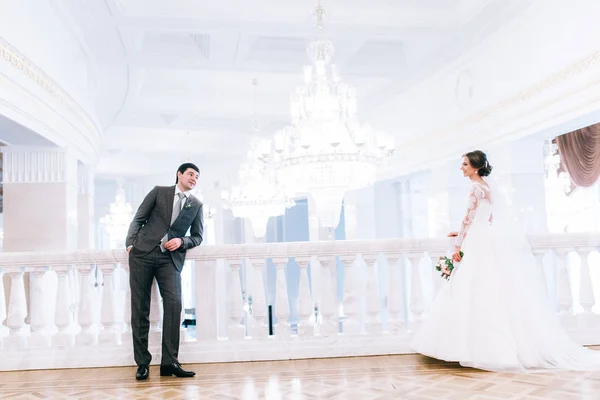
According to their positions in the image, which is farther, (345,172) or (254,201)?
(254,201)

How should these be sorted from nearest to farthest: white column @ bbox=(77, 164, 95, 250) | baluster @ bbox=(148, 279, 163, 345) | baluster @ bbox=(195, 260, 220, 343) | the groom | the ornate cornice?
the groom, baluster @ bbox=(148, 279, 163, 345), baluster @ bbox=(195, 260, 220, 343), the ornate cornice, white column @ bbox=(77, 164, 95, 250)

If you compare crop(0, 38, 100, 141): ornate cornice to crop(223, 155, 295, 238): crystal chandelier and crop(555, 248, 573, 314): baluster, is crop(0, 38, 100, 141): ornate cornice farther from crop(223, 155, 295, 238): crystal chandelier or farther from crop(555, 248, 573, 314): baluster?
crop(555, 248, 573, 314): baluster

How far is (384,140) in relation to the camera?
7.00 m

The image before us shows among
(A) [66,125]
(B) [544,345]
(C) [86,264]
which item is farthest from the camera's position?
(A) [66,125]

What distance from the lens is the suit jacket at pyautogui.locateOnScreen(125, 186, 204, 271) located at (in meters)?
4.74

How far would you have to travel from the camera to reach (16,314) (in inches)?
200

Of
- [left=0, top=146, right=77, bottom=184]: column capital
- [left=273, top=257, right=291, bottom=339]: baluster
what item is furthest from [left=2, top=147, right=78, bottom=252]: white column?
[left=273, top=257, right=291, bottom=339]: baluster

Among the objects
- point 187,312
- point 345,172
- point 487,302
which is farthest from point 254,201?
point 487,302

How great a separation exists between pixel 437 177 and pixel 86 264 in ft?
23.5

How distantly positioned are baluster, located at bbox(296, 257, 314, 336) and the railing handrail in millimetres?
100

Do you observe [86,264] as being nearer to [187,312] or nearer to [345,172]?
[345,172]

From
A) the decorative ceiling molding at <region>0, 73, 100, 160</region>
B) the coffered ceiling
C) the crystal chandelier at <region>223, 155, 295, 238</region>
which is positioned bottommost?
the crystal chandelier at <region>223, 155, 295, 238</region>

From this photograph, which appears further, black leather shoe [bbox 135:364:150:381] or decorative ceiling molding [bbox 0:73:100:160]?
decorative ceiling molding [bbox 0:73:100:160]

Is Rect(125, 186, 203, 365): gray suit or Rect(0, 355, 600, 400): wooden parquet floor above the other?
Rect(125, 186, 203, 365): gray suit
